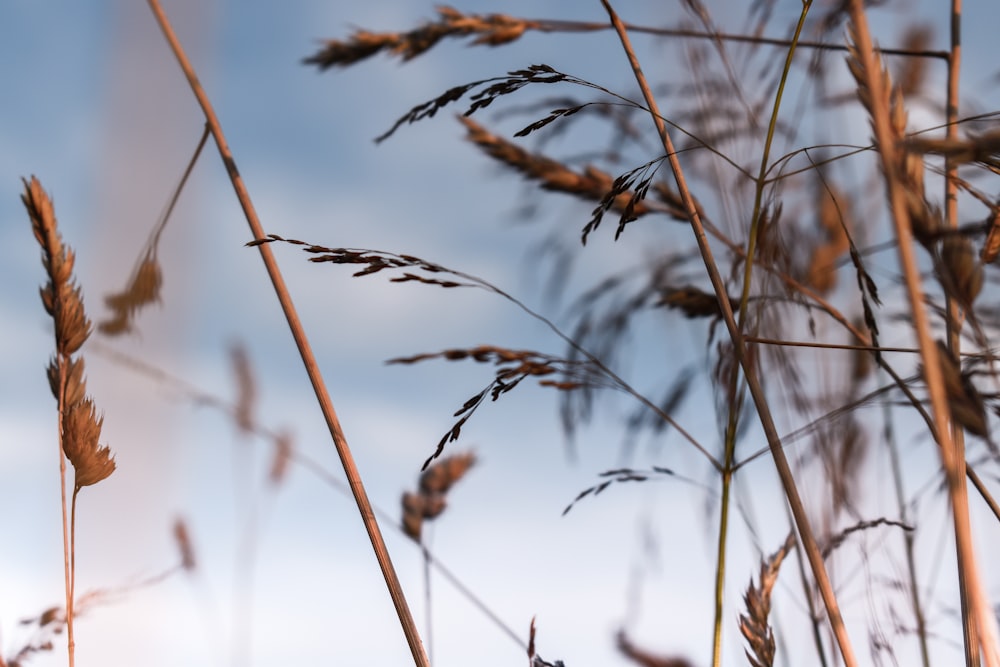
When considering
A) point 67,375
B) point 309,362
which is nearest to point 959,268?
point 309,362

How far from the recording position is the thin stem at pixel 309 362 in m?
0.68

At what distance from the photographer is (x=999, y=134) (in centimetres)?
47

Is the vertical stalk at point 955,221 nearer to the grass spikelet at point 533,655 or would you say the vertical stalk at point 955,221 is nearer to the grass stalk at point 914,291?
the grass stalk at point 914,291

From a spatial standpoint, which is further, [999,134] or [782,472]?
[782,472]

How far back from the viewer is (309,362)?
776 millimetres

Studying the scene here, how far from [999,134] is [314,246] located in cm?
54

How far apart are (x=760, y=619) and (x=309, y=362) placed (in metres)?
0.57

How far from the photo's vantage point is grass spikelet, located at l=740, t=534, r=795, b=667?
797 mm

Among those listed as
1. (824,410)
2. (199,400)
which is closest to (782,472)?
(824,410)

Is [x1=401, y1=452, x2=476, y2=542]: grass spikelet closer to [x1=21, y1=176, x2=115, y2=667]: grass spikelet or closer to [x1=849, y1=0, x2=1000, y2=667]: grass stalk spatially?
[x1=21, y1=176, x2=115, y2=667]: grass spikelet

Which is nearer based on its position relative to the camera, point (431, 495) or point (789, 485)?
point (789, 485)

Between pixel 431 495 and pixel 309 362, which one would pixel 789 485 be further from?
pixel 431 495

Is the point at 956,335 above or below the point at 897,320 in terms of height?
below

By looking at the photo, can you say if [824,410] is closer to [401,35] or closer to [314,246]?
[314,246]
